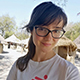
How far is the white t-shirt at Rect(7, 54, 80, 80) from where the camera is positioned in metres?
0.31

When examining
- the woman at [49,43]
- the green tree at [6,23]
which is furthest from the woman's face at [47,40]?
the green tree at [6,23]

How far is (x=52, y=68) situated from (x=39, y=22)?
0.49ft

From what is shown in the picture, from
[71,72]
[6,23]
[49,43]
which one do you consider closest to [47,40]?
[49,43]

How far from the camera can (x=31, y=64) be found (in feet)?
1.30

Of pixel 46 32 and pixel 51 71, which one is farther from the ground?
pixel 46 32

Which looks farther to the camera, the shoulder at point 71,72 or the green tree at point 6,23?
the green tree at point 6,23

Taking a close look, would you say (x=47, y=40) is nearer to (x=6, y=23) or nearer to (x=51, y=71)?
(x=51, y=71)

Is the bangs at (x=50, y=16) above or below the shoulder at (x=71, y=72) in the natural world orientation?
above

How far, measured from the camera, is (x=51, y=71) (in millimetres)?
342

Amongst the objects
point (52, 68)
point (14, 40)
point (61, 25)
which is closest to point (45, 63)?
point (52, 68)

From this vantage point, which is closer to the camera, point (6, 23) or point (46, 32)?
point (46, 32)

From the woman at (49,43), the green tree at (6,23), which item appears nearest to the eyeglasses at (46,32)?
the woman at (49,43)

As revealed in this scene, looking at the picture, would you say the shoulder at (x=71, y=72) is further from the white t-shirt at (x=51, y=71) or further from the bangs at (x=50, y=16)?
the bangs at (x=50, y=16)

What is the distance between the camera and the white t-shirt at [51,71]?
1.03 ft
